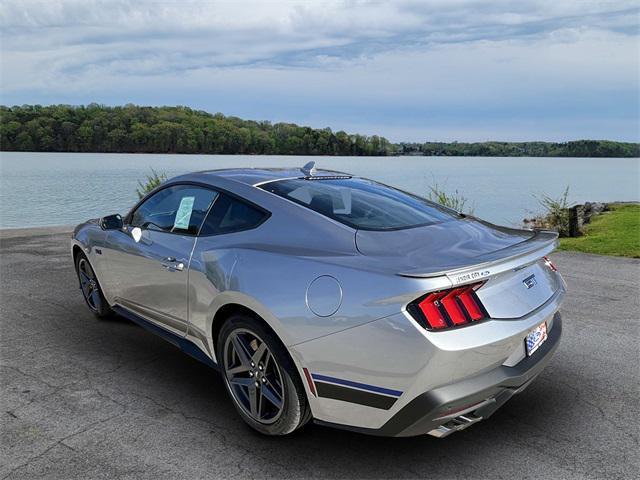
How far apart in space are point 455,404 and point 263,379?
1140 mm

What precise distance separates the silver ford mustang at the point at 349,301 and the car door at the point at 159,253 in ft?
0.07

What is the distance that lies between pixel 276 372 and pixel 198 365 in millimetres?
1522

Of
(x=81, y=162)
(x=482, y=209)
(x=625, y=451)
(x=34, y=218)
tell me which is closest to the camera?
(x=625, y=451)

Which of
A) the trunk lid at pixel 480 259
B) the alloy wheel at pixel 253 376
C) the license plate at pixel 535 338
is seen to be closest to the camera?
the trunk lid at pixel 480 259

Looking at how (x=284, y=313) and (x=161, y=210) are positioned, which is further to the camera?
(x=161, y=210)

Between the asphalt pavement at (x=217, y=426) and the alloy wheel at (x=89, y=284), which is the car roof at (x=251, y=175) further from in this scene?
the alloy wheel at (x=89, y=284)

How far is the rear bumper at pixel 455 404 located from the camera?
2.60 m

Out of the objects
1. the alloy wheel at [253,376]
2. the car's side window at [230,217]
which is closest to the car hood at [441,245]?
the car's side window at [230,217]

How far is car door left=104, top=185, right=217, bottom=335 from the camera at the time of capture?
151 inches

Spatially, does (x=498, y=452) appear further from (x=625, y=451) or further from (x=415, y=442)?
(x=625, y=451)

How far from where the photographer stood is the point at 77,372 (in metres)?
4.34

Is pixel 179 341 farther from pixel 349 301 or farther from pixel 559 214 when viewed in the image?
pixel 559 214

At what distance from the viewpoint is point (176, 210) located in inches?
163

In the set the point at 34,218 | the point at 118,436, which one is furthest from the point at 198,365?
the point at 34,218
